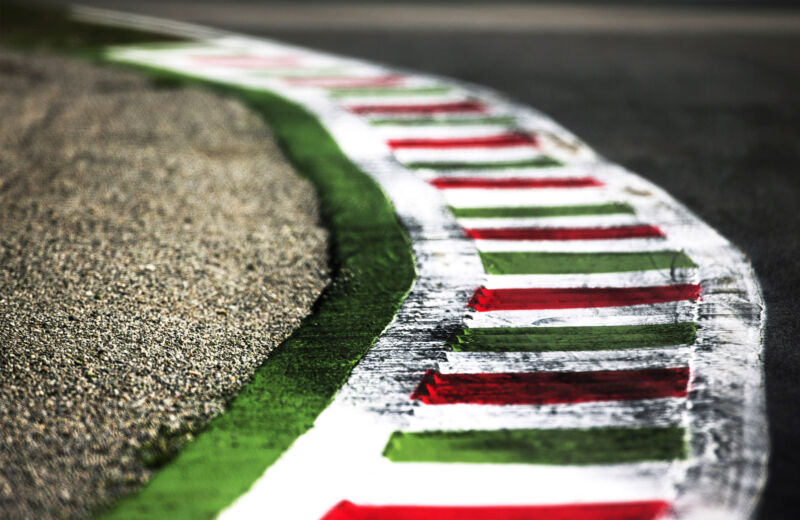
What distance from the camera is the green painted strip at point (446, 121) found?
7.24 meters

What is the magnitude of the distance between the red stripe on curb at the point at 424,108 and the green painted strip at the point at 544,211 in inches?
97.1

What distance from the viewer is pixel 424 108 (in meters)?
7.71

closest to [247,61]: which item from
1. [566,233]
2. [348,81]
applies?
[348,81]

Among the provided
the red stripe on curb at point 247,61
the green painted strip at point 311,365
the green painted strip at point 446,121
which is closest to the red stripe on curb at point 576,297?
the green painted strip at point 311,365

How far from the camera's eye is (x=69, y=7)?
45.4ft

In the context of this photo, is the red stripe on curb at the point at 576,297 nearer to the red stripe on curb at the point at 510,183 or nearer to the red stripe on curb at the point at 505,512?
the red stripe on curb at the point at 505,512

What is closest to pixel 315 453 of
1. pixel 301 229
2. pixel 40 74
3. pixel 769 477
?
pixel 769 477

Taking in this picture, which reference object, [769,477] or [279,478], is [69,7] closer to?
[279,478]

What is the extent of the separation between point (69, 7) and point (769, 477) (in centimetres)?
1421

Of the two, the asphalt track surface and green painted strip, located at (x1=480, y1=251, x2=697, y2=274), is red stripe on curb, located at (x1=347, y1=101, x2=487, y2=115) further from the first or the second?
green painted strip, located at (x1=480, y1=251, x2=697, y2=274)

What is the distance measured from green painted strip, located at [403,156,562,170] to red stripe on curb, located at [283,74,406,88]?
8.53 feet

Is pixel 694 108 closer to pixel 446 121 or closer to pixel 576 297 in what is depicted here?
pixel 446 121

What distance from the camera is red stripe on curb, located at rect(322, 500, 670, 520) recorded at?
2.65 meters

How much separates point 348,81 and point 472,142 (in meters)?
2.51
